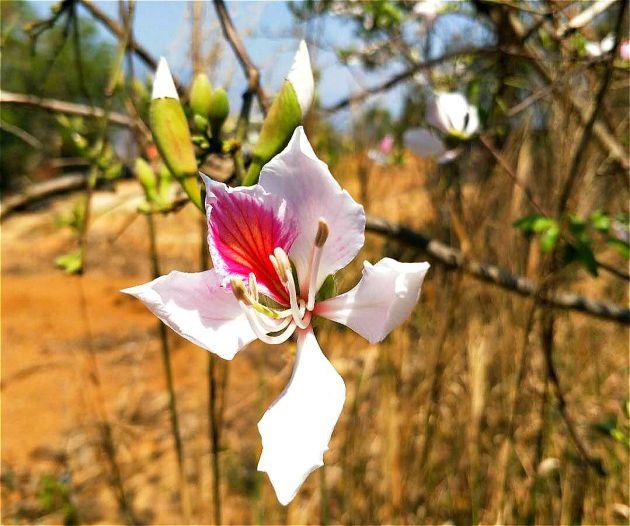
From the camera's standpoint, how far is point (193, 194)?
359mm

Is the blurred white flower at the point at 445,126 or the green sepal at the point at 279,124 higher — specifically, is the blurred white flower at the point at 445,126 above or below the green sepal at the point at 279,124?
above

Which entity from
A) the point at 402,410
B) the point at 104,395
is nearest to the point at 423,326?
the point at 402,410

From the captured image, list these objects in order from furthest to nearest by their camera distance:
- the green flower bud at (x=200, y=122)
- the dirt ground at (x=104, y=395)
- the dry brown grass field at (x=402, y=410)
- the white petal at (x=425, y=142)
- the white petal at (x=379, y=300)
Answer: the dirt ground at (x=104, y=395)
the dry brown grass field at (x=402, y=410)
the white petal at (x=425, y=142)
the green flower bud at (x=200, y=122)
the white petal at (x=379, y=300)

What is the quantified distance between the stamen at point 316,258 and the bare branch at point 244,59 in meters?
0.18

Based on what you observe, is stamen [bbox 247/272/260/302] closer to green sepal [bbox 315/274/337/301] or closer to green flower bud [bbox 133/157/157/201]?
green sepal [bbox 315/274/337/301]

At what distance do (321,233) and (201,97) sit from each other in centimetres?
17

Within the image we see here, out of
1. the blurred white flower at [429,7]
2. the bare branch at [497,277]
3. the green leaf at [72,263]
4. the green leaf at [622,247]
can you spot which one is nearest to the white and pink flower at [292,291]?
the green leaf at [72,263]

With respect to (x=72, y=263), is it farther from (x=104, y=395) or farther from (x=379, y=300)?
(x=104, y=395)

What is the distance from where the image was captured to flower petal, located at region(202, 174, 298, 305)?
13.3 inches

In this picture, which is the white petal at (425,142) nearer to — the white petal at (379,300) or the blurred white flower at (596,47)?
the blurred white flower at (596,47)

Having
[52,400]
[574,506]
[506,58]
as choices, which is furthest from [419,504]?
[52,400]

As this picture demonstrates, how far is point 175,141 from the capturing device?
0.36 meters

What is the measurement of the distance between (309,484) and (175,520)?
1.66ft

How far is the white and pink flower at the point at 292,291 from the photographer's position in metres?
0.31
